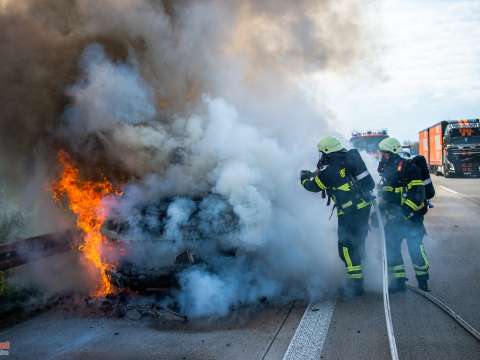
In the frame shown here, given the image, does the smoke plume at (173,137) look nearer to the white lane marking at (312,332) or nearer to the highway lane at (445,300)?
the white lane marking at (312,332)

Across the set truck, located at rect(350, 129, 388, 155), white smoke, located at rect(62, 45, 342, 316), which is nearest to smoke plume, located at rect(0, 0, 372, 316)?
white smoke, located at rect(62, 45, 342, 316)

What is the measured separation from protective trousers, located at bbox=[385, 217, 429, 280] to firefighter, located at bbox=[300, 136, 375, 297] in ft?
1.43

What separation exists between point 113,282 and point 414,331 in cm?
319

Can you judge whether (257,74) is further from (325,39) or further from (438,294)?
(438,294)

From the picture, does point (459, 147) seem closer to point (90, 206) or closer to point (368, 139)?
point (368, 139)

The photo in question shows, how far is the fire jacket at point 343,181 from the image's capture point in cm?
577

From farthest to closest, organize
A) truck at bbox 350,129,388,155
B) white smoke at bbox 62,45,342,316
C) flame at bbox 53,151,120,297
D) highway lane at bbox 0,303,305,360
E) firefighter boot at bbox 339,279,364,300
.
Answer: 1. truck at bbox 350,129,388,155
2. flame at bbox 53,151,120,297
3. firefighter boot at bbox 339,279,364,300
4. white smoke at bbox 62,45,342,316
5. highway lane at bbox 0,303,305,360

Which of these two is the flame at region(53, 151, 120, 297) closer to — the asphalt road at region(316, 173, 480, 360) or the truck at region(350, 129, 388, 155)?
the asphalt road at region(316, 173, 480, 360)

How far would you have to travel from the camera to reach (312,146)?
870 centimetres

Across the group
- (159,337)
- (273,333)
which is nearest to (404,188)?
(273,333)

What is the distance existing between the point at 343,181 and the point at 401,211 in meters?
0.90

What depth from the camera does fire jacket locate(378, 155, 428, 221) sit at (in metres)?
5.89

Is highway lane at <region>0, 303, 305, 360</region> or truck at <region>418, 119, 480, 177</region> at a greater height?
truck at <region>418, 119, 480, 177</region>

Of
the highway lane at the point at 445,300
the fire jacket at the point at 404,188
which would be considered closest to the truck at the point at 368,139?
the highway lane at the point at 445,300
